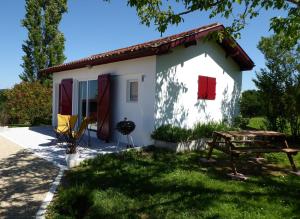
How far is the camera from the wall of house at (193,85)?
34.3ft

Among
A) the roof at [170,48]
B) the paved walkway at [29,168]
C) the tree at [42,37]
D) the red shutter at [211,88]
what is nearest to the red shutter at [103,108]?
the paved walkway at [29,168]

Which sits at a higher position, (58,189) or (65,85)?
(65,85)

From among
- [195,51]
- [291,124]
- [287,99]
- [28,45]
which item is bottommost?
[291,124]

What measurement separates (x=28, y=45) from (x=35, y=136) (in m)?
18.9

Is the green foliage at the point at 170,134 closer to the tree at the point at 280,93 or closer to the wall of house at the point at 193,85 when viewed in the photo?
the wall of house at the point at 193,85

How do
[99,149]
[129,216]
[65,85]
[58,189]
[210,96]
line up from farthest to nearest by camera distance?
[65,85]
[210,96]
[99,149]
[58,189]
[129,216]

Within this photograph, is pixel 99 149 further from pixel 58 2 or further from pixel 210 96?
pixel 58 2

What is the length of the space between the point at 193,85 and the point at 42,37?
864 inches

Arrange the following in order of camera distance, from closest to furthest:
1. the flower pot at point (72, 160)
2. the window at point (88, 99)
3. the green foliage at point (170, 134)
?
the flower pot at point (72, 160)
the green foliage at point (170, 134)
the window at point (88, 99)

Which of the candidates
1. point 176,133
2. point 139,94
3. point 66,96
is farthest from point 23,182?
point 66,96

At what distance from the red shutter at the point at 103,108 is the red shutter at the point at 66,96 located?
304 cm

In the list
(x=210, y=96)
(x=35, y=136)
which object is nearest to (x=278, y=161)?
(x=210, y=96)

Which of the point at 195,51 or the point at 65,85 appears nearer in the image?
the point at 195,51

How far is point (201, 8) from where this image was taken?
8008 mm
